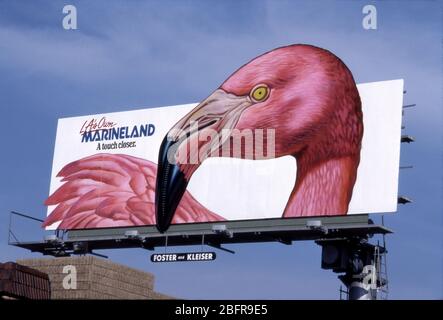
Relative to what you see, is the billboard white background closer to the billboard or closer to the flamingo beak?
the billboard

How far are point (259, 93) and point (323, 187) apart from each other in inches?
178

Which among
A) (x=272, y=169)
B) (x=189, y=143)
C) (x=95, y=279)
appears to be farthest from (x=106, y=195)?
(x=272, y=169)

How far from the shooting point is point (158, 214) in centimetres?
3444

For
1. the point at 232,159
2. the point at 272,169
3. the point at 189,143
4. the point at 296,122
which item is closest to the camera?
the point at 272,169

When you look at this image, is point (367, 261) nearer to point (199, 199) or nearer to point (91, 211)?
point (199, 199)

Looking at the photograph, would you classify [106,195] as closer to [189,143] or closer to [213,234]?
[189,143]

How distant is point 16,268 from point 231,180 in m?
7.98

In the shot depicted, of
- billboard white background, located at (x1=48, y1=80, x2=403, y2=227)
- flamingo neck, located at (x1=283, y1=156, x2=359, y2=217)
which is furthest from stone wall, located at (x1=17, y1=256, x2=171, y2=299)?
flamingo neck, located at (x1=283, y1=156, x2=359, y2=217)

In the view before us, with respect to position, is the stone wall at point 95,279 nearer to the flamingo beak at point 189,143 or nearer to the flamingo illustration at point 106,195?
the flamingo illustration at point 106,195

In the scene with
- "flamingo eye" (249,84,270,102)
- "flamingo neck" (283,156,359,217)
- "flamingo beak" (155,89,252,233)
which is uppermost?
"flamingo eye" (249,84,270,102)

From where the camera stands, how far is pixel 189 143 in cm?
3484

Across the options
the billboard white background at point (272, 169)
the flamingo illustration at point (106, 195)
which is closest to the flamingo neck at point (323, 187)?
the billboard white background at point (272, 169)

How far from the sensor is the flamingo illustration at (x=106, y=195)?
35.2 metres

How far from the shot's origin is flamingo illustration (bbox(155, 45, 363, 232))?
3155cm
